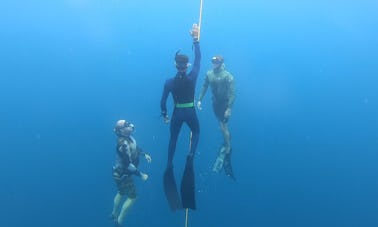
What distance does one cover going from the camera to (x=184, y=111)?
5906 millimetres

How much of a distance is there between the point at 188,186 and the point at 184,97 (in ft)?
4.37

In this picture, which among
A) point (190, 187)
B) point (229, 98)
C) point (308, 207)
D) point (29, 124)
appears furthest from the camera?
point (308, 207)

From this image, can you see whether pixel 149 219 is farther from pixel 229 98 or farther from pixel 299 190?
pixel 229 98

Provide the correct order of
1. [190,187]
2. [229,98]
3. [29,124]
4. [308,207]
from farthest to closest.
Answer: [308,207]
[29,124]
[229,98]
[190,187]

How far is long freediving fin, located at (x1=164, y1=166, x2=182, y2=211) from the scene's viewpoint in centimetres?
608

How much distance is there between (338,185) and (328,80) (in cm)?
322

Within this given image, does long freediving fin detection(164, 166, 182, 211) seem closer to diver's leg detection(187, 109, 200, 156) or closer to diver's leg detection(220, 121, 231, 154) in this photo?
diver's leg detection(187, 109, 200, 156)

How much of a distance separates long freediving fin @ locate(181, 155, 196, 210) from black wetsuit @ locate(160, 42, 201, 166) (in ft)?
0.59

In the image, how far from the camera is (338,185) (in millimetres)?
11781

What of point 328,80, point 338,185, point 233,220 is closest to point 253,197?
point 233,220

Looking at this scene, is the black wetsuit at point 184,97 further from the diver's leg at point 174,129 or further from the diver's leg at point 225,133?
the diver's leg at point 225,133

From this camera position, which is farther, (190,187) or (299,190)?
(299,190)

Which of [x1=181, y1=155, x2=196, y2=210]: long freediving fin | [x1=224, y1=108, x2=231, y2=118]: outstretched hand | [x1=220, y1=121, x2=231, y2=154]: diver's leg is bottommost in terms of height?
[x1=181, y1=155, x2=196, y2=210]: long freediving fin

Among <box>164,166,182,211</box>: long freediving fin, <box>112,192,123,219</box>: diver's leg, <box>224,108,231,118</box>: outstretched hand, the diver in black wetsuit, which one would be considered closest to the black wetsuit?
the diver in black wetsuit
